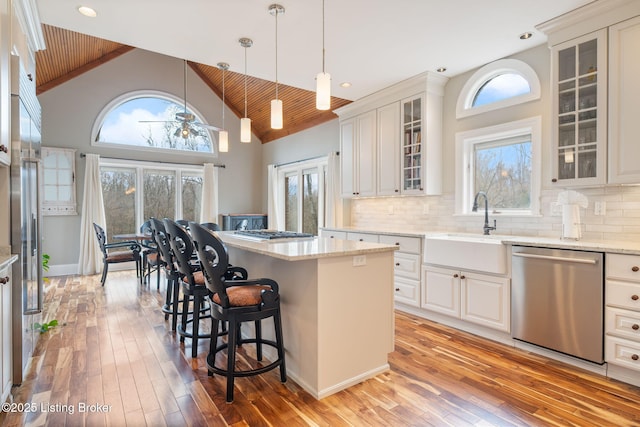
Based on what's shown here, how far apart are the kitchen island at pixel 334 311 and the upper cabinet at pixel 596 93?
179 centimetres

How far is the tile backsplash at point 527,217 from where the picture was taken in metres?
2.75

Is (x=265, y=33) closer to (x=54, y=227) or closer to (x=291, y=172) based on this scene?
(x=291, y=172)

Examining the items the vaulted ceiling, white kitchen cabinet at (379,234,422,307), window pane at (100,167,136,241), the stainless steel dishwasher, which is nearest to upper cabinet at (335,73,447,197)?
white kitchen cabinet at (379,234,422,307)

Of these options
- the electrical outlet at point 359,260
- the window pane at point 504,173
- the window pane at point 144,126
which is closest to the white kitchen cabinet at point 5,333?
the electrical outlet at point 359,260

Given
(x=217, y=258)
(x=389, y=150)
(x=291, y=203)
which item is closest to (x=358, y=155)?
(x=389, y=150)

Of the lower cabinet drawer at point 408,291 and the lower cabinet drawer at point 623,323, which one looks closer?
the lower cabinet drawer at point 623,323

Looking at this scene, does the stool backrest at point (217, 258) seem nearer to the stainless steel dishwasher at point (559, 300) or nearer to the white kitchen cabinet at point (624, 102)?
the stainless steel dishwasher at point (559, 300)

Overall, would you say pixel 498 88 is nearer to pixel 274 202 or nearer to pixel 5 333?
pixel 5 333

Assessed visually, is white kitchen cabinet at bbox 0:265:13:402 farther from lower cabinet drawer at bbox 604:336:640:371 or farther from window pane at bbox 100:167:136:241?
window pane at bbox 100:167:136:241

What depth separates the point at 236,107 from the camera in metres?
7.50

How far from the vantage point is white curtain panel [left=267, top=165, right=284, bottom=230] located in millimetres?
7305

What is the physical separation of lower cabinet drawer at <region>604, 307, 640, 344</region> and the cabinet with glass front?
100 cm

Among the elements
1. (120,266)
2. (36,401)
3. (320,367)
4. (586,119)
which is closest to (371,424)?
(320,367)

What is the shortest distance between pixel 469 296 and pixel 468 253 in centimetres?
41
